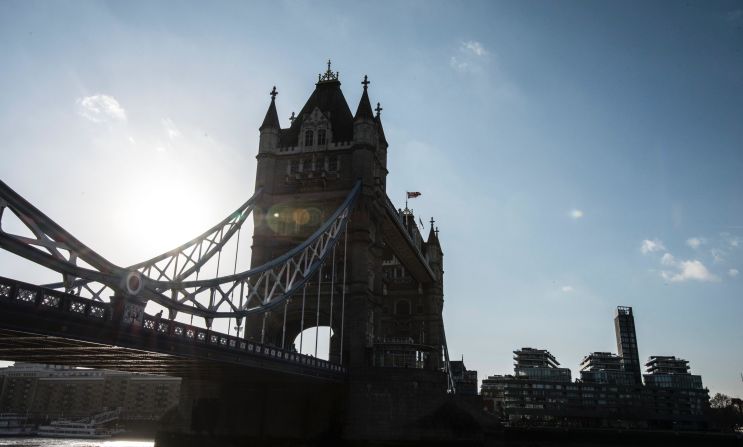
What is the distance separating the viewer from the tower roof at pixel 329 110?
57.3 m

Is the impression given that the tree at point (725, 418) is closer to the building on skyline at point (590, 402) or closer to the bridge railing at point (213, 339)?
the building on skyline at point (590, 402)

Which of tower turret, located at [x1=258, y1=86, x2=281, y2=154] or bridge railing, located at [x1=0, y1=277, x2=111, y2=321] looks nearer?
bridge railing, located at [x1=0, y1=277, x2=111, y2=321]

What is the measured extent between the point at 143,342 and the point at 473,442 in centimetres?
2857

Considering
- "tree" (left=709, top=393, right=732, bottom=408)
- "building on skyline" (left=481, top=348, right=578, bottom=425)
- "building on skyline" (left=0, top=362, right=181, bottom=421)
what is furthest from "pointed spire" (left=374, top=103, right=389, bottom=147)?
"tree" (left=709, top=393, right=732, bottom=408)

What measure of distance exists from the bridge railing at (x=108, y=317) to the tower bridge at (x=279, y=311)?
51 millimetres

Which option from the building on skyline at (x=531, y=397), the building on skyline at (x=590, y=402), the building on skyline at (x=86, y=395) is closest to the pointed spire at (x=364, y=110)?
the building on skyline at (x=86, y=395)

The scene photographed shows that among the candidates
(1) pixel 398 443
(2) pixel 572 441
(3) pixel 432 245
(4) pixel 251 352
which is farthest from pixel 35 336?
(2) pixel 572 441

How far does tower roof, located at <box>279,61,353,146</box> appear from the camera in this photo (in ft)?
188

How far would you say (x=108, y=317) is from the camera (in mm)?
21531

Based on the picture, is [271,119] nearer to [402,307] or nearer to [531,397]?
[402,307]

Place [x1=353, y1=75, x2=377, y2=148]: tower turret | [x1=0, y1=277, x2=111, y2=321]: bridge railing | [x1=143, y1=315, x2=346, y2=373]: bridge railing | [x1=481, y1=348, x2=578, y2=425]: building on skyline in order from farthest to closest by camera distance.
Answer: [x1=481, y1=348, x2=578, y2=425]: building on skyline → [x1=353, y1=75, x2=377, y2=148]: tower turret → [x1=143, y1=315, x2=346, y2=373]: bridge railing → [x1=0, y1=277, x2=111, y2=321]: bridge railing

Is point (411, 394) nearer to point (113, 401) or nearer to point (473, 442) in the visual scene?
point (473, 442)

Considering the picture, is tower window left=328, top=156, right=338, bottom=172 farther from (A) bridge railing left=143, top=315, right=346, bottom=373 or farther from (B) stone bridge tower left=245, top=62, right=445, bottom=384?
(A) bridge railing left=143, top=315, right=346, bottom=373

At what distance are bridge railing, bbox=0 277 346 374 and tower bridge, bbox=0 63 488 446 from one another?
5cm
